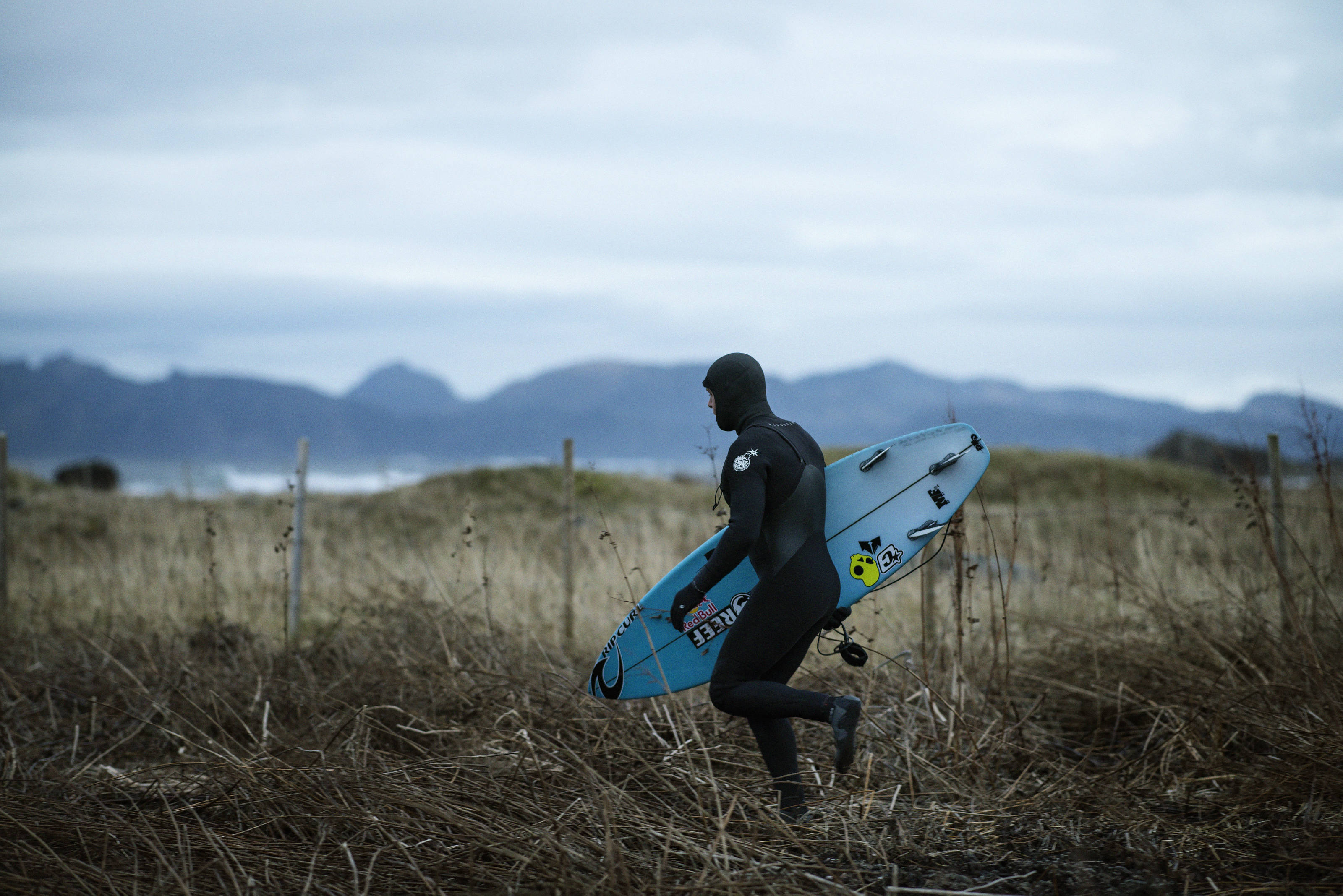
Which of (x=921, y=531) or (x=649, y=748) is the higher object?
(x=921, y=531)

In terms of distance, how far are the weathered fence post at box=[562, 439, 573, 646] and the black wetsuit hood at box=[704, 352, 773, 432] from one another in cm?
375

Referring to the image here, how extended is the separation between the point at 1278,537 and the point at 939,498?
157 inches

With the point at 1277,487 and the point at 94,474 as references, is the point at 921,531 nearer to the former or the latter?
the point at 1277,487

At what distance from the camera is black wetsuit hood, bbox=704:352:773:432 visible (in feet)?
12.9

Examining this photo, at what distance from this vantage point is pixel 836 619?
3.92 metres

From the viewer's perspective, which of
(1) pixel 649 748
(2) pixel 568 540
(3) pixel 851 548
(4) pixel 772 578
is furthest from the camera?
(2) pixel 568 540

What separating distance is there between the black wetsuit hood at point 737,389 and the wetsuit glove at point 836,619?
0.82 m

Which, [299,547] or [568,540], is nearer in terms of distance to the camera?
[568,540]

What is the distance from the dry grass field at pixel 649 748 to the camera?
323 cm

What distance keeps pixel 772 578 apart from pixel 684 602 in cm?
37

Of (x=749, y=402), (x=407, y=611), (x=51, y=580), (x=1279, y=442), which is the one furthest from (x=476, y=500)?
(x=749, y=402)

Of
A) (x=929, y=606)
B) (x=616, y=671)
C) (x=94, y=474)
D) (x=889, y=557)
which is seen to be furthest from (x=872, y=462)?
(x=94, y=474)

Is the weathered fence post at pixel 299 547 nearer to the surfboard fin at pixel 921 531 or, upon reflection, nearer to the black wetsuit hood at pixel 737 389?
the black wetsuit hood at pixel 737 389

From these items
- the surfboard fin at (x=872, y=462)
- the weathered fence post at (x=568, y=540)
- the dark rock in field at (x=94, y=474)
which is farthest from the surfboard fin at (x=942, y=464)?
the dark rock in field at (x=94, y=474)
